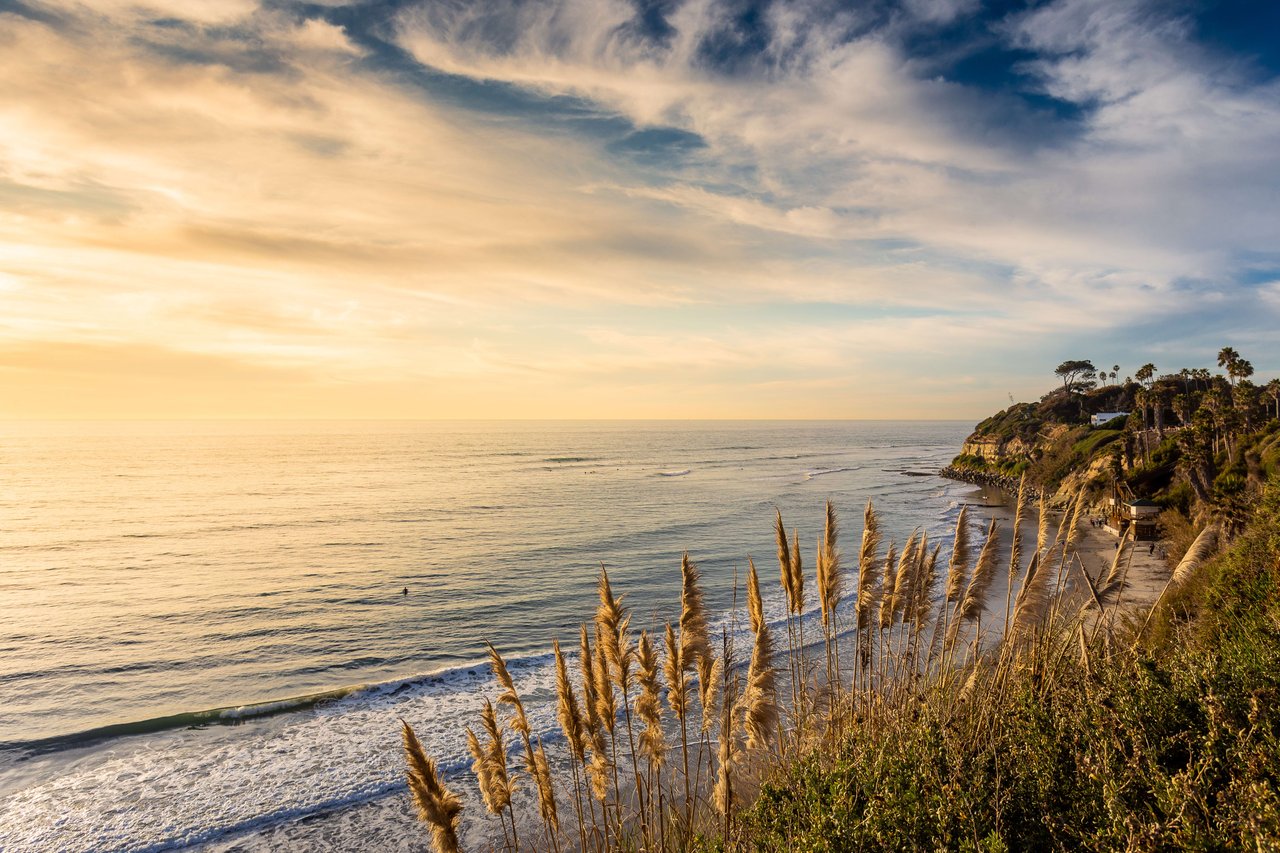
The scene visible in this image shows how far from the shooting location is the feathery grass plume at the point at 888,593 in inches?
335

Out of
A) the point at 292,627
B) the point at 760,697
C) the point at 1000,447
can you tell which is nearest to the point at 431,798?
the point at 760,697

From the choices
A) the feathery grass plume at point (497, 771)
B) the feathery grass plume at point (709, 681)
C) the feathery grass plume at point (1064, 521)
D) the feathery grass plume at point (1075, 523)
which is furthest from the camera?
the feathery grass plume at point (1064, 521)

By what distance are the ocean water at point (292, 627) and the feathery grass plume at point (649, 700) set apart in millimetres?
906

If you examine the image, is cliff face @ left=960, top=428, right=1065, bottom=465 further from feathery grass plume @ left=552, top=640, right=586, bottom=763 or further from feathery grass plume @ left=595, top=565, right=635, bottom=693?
feathery grass plume @ left=552, top=640, right=586, bottom=763

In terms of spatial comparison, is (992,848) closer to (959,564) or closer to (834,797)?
(834,797)

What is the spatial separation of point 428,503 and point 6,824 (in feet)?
164

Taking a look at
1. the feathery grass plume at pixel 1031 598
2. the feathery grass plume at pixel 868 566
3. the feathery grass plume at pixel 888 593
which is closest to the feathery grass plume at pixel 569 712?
the feathery grass plume at pixel 868 566

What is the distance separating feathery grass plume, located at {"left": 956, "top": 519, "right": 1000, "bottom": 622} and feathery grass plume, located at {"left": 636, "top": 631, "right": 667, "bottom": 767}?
176 inches

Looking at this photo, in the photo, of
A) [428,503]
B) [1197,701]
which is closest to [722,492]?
[428,503]

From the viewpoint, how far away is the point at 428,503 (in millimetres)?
62625

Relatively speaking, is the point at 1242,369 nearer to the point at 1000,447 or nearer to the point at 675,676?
the point at 1000,447

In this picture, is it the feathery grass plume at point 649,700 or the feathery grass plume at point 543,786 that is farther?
the feathery grass plume at point 543,786

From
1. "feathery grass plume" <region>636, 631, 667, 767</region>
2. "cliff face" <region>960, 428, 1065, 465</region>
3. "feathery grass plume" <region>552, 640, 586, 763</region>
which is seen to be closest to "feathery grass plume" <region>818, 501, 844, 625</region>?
"feathery grass plume" <region>636, 631, 667, 767</region>

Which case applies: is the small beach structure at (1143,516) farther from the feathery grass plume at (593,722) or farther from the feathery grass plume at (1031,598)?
the feathery grass plume at (593,722)
